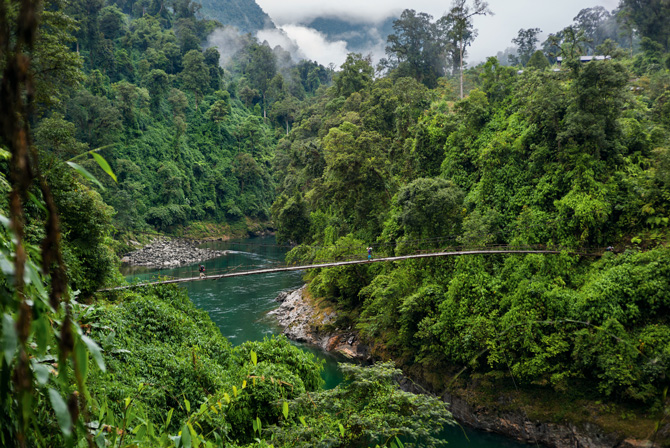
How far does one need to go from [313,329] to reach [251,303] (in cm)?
422

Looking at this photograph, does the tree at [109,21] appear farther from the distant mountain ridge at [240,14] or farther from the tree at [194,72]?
the distant mountain ridge at [240,14]

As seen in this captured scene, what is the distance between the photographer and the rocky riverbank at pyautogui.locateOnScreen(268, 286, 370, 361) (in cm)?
1340

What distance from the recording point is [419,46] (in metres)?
29.8

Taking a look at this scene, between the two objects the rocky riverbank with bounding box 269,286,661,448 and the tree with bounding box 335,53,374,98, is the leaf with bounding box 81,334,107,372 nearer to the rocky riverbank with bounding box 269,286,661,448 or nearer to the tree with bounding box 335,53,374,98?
the rocky riverbank with bounding box 269,286,661,448

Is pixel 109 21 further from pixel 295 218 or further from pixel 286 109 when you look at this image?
pixel 295 218

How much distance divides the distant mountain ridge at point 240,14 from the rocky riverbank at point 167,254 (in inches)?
3263

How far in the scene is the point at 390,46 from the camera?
30.5 metres

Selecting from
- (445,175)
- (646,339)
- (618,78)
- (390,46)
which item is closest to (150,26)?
(390,46)

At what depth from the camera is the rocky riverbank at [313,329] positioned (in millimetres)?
13399

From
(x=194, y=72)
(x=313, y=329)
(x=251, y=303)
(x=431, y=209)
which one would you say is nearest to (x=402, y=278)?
(x=431, y=209)

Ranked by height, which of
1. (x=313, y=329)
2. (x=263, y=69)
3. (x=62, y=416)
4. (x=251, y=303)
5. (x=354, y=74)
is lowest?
Answer: (x=313, y=329)

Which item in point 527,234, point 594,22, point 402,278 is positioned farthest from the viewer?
point 594,22

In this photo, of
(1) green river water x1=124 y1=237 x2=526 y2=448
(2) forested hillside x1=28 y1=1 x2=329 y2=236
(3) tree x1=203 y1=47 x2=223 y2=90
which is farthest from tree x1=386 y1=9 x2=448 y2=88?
(3) tree x1=203 y1=47 x2=223 y2=90

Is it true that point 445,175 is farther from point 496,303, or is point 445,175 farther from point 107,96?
point 107,96
